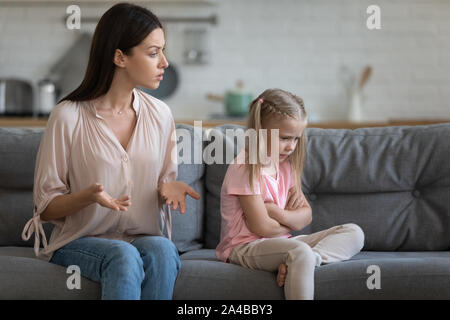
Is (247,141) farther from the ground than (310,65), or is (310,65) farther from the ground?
(310,65)

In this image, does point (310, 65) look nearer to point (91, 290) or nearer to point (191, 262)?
point (191, 262)

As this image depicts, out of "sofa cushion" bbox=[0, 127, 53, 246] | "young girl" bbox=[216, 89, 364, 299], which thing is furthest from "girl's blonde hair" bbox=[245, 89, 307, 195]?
"sofa cushion" bbox=[0, 127, 53, 246]

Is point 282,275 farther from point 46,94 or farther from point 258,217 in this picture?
point 46,94

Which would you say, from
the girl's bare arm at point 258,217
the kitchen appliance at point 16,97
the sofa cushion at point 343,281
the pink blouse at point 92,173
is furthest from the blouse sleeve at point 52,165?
the kitchen appliance at point 16,97

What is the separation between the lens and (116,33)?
1.74 metres

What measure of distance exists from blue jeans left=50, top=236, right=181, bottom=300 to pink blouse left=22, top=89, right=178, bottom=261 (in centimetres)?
7

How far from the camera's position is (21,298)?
1.68m

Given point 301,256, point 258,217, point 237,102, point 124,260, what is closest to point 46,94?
point 237,102

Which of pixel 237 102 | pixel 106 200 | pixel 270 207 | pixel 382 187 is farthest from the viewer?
pixel 237 102

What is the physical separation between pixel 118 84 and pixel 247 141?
0.44 metres

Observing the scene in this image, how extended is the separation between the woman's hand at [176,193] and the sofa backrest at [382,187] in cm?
47

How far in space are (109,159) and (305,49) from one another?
2587mm

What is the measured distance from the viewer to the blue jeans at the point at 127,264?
1512 millimetres

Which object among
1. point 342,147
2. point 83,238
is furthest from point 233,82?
point 83,238
